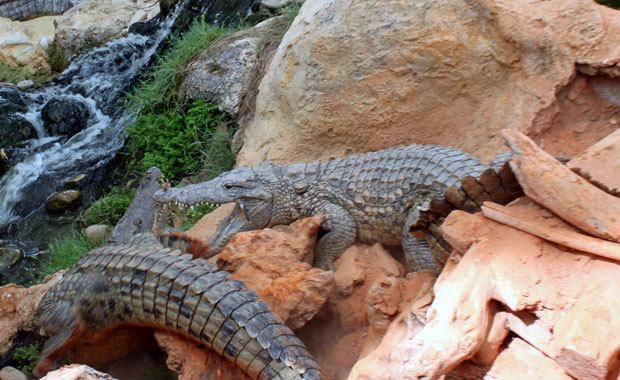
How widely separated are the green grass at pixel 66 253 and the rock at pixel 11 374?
1.46m

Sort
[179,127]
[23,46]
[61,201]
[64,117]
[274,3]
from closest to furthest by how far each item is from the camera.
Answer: [179,127]
[61,201]
[274,3]
[64,117]
[23,46]

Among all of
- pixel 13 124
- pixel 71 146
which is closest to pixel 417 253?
pixel 71 146

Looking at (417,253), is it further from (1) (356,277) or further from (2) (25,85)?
(2) (25,85)

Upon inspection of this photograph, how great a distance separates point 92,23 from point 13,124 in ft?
10.1

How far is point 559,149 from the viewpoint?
139 inches

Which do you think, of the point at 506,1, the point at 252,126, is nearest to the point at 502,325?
the point at 506,1

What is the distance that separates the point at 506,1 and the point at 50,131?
257 inches

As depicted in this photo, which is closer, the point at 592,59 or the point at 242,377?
the point at 242,377

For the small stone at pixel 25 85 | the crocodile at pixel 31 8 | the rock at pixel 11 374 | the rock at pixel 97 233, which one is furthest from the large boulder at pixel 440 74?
the crocodile at pixel 31 8

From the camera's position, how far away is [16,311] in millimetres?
3674

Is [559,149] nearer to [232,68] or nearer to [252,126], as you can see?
[252,126]

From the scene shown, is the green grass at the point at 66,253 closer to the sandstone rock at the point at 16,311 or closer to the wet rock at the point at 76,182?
the sandstone rock at the point at 16,311

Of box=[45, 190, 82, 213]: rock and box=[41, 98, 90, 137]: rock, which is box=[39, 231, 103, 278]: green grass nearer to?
box=[45, 190, 82, 213]: rock

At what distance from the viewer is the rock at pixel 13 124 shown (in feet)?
24.6
